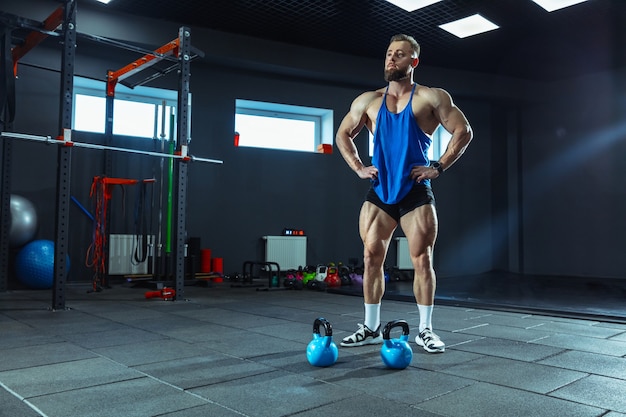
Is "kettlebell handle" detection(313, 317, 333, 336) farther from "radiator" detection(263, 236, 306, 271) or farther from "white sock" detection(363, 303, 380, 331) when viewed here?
"radiator" detection(263, 236, 306, 271)

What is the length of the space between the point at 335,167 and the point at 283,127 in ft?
2.99

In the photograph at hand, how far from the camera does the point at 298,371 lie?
1.92m

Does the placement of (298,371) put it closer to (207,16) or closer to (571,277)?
(207,16)

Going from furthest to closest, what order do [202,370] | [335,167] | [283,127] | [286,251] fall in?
[335,167]
[283,127]
[286,251]
[202,370]

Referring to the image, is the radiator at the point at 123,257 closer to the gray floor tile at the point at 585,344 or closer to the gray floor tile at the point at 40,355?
the gray floor tile at the point at 40,355

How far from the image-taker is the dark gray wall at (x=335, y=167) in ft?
17.9

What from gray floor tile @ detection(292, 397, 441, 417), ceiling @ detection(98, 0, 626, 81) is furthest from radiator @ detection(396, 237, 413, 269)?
gray floor tile @ detection(292, 397, 441, 417)

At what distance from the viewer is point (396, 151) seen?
7.83 ft

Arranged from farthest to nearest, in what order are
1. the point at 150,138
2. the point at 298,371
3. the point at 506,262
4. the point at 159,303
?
the point at 506,262
the point at 150,138
the point at 159,303
the point at 298,371

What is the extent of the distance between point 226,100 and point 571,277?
5.41 meters

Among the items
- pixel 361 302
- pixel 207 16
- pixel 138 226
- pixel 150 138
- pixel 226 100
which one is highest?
pixel 207 16

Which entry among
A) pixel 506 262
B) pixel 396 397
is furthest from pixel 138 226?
pixel 506 262

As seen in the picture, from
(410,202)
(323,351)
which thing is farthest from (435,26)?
(323,351)

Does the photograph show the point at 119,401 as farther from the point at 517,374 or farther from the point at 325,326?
the point at 517,374
